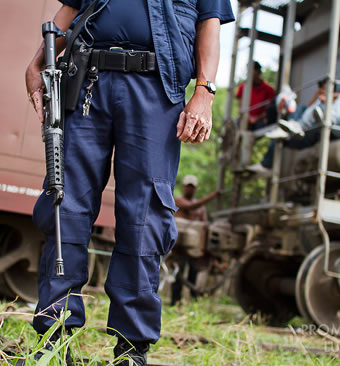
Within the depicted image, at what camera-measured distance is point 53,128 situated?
2.39 m

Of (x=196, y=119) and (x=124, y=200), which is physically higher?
(x=196, y=119)

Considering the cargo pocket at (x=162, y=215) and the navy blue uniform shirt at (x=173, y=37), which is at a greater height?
the navy blue uniform shirt at (x=173, y=37)

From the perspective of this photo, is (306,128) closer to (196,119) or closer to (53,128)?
(196,119)

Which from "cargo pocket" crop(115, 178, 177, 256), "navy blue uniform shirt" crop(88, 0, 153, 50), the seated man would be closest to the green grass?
"cargo pocket" crop(115, 178, 177, 256)

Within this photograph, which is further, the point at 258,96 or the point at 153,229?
the point at 258,96

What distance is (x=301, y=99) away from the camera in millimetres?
8258

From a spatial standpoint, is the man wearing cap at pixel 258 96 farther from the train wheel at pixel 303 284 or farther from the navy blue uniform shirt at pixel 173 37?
the navy blue uniform shirt at pixel 173 37

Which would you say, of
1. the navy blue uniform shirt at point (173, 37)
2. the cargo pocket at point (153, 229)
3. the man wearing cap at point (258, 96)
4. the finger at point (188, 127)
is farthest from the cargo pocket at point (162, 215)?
the man wearing cap at point (258, 96)

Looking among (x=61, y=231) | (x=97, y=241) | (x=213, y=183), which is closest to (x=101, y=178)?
(x=61, y=231)

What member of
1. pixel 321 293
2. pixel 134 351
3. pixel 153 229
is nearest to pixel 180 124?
pixel 153 229

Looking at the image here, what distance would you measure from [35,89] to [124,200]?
617 mm

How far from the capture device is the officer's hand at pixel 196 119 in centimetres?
241

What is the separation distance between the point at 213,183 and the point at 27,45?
14439 millimetres

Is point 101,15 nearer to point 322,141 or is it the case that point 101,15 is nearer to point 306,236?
point 322,141
